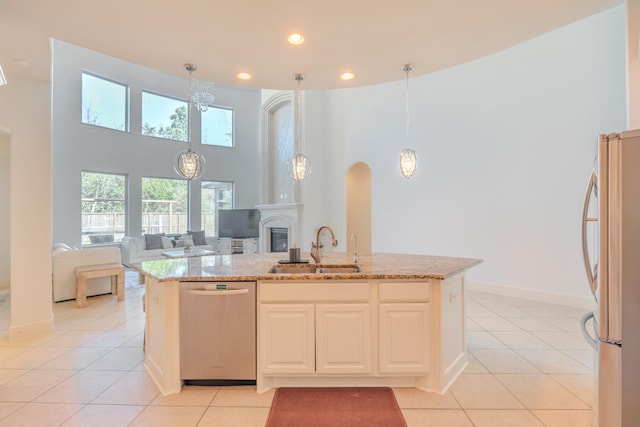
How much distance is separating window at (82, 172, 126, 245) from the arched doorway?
20.5ft

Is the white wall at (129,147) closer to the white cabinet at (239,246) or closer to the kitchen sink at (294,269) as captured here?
the white cabinet at (239,246)

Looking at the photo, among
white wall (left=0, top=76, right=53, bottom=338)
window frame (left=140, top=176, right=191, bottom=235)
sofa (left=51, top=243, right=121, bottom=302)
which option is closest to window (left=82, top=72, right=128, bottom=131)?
window frame (left=140, top=176, right=191, bottom=235)

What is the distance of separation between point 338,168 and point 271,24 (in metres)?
5.24

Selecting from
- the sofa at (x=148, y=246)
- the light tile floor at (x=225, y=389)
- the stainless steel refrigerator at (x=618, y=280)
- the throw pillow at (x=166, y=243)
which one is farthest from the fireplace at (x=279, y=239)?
the stainless steel refrigerator at (x=618, y=280)

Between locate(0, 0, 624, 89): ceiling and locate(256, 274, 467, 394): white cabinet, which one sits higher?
locate(0, 0, 624, 89): ceiling

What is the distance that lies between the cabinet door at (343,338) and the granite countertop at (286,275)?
10.1 inches

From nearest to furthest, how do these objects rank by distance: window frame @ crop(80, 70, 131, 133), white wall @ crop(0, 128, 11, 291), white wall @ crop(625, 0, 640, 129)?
white wall @ crop(625, 0, 640, 129) < white wall @ crop(0, 128, 11, 291) < window frame @ crop(80, 70, 131, 133)

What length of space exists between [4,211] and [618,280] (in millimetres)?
7372

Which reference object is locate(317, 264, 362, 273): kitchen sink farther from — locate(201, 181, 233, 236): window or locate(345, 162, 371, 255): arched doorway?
locate(201, 181, 233, 236): window

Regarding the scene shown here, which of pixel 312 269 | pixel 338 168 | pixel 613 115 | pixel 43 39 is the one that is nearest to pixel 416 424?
pixel 312 269

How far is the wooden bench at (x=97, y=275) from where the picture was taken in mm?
4699

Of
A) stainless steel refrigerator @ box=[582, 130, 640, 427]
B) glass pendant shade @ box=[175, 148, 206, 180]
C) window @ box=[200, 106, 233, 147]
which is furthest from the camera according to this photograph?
window @ box=[200, 106, 233, 147]

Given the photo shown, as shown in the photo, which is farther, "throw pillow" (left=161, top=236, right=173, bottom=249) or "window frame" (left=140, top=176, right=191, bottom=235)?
"window frame" (left=140, top=176, right=191, bottom=235)

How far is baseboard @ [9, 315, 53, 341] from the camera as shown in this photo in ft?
11.3
